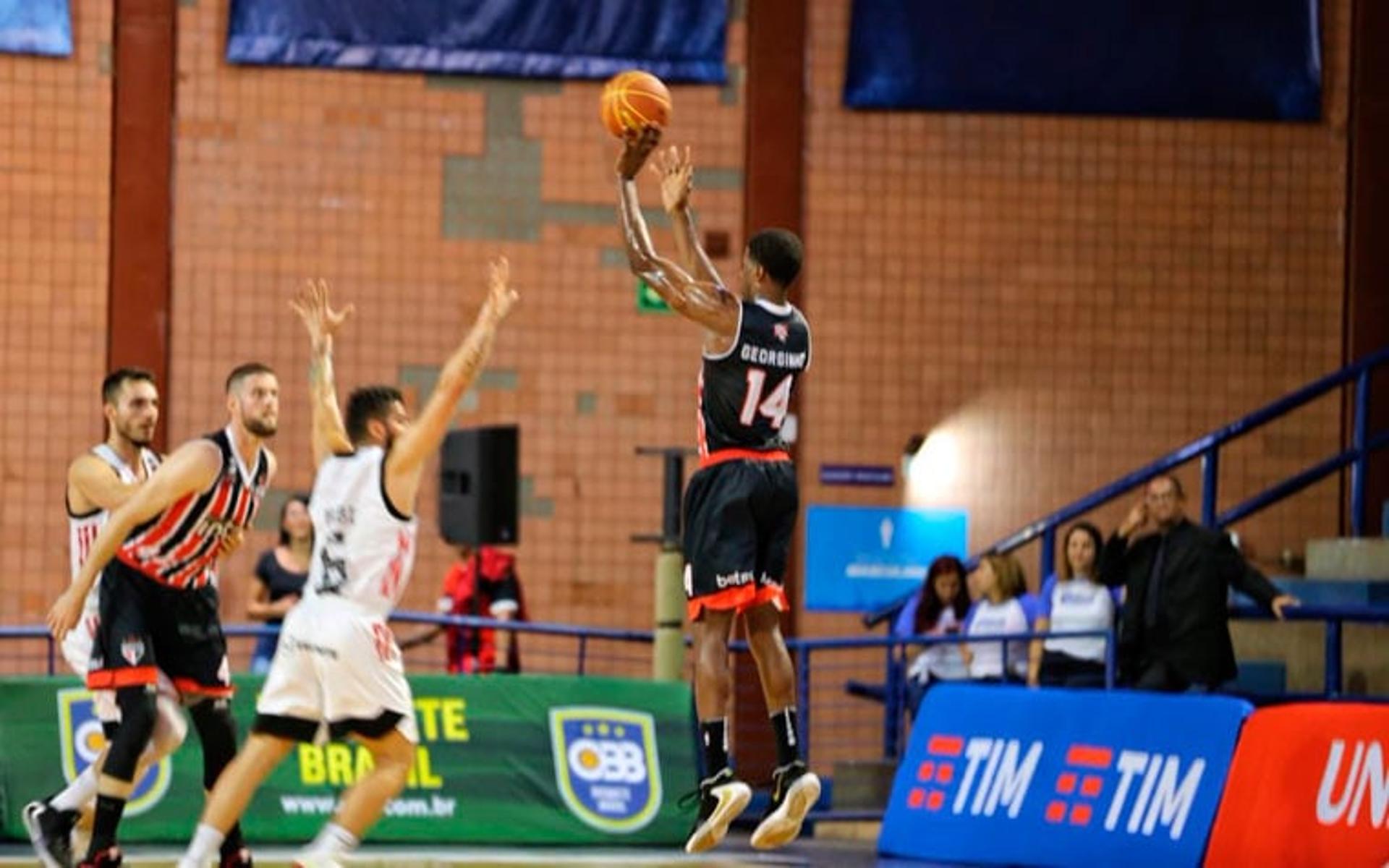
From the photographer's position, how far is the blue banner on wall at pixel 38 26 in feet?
61.0

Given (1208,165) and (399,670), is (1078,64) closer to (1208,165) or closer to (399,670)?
(1208,165)

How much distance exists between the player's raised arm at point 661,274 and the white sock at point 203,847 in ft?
9.05

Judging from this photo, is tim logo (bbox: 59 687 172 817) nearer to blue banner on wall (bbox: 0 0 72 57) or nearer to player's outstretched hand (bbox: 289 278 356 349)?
player's outstretched hand (bbox: 289 278 356 349)

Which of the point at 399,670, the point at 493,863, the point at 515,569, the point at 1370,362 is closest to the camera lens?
the point at 399,670

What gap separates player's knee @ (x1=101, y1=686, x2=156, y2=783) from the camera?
11070 mm

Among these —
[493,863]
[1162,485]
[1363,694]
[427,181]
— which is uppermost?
[427,181]

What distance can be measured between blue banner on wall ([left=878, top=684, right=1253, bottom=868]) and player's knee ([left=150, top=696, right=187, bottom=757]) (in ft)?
14.9

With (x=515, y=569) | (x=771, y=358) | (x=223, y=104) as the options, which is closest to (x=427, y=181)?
(x=223, y=104)

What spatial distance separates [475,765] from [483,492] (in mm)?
1681

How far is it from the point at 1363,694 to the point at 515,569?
682 centimetres

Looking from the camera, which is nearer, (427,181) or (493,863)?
(493,863)

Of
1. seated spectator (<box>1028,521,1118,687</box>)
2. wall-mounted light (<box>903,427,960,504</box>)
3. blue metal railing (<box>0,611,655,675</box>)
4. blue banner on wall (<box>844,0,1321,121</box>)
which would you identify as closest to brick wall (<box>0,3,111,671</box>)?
blue metal railing (<box>0,611,655,675</box>)

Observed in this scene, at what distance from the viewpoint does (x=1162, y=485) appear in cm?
1390

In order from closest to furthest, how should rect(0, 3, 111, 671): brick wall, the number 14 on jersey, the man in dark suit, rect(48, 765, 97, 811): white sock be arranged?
the number 14 on jersey → rect(48, 765, 97, 811): white sock → the man in dark suit → rect(0, 3, 111, 671): brick wall
